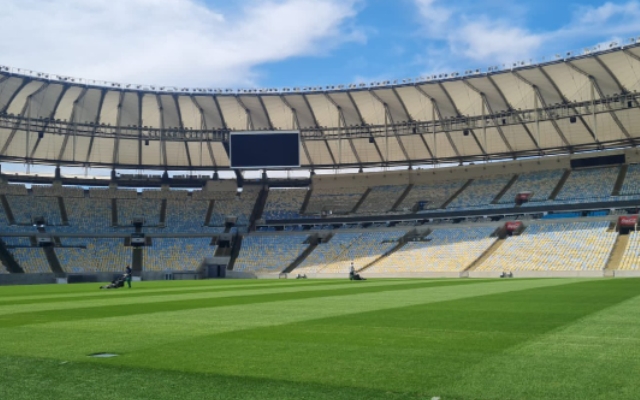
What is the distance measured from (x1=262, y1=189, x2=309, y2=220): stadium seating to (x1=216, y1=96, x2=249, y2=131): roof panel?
997cm

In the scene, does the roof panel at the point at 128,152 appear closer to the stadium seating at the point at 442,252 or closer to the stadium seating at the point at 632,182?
the stadium seating at the point at 442,252

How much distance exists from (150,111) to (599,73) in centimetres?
4121

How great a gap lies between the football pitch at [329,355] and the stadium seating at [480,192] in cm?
4564

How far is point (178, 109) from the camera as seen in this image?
61000 mm

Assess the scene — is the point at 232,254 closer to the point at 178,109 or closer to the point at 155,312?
the point at 178,109

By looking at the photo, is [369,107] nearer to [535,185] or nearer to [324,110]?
[324,110]

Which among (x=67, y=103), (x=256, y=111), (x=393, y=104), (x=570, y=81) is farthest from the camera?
(x=256, y=111)

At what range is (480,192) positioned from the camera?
60.6 metres

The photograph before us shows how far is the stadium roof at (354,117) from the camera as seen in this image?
50906 millimetres

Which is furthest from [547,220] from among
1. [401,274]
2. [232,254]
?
[232,254]

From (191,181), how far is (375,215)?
868 inches

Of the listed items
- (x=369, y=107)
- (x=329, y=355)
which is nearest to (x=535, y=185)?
(x=369, y=107)

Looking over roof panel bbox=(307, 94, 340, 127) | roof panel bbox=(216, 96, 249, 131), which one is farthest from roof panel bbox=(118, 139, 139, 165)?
roof panel bbox=(307, 94, 340, 127)

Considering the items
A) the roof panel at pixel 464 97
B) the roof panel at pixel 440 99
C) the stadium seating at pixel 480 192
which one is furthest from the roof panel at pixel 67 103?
the stadium seating at pixel 480 192
